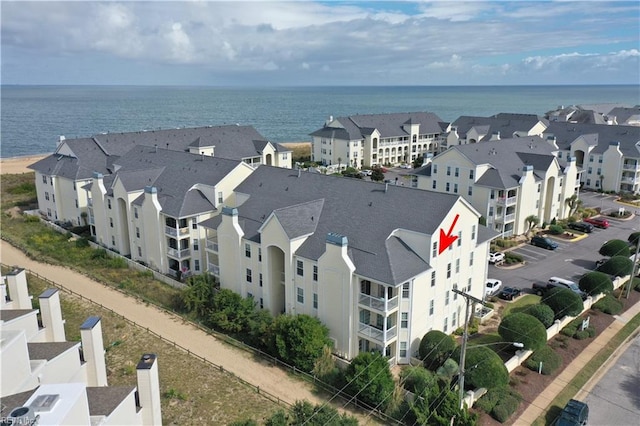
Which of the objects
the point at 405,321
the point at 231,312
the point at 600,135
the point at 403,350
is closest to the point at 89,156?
the point at 231,312

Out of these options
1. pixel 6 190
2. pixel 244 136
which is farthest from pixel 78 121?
pixel 244 136

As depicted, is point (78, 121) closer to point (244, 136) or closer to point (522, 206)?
point (244, 136)

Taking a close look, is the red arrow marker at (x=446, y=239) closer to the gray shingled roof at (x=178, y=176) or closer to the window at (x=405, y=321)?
the window at (x=405, y=321)

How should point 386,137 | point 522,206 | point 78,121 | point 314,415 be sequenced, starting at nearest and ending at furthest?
1. point 314,415
2. point 522,206
3. point 386,137
4. point 78,121

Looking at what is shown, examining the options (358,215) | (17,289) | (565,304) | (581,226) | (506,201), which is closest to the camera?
(17,289)

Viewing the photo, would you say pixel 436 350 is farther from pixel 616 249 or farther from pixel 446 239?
pixel 616 249

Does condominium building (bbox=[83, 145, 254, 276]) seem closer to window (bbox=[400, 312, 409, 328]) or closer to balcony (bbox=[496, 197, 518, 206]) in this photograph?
window (bbox=[400, 312, 409, 328])
